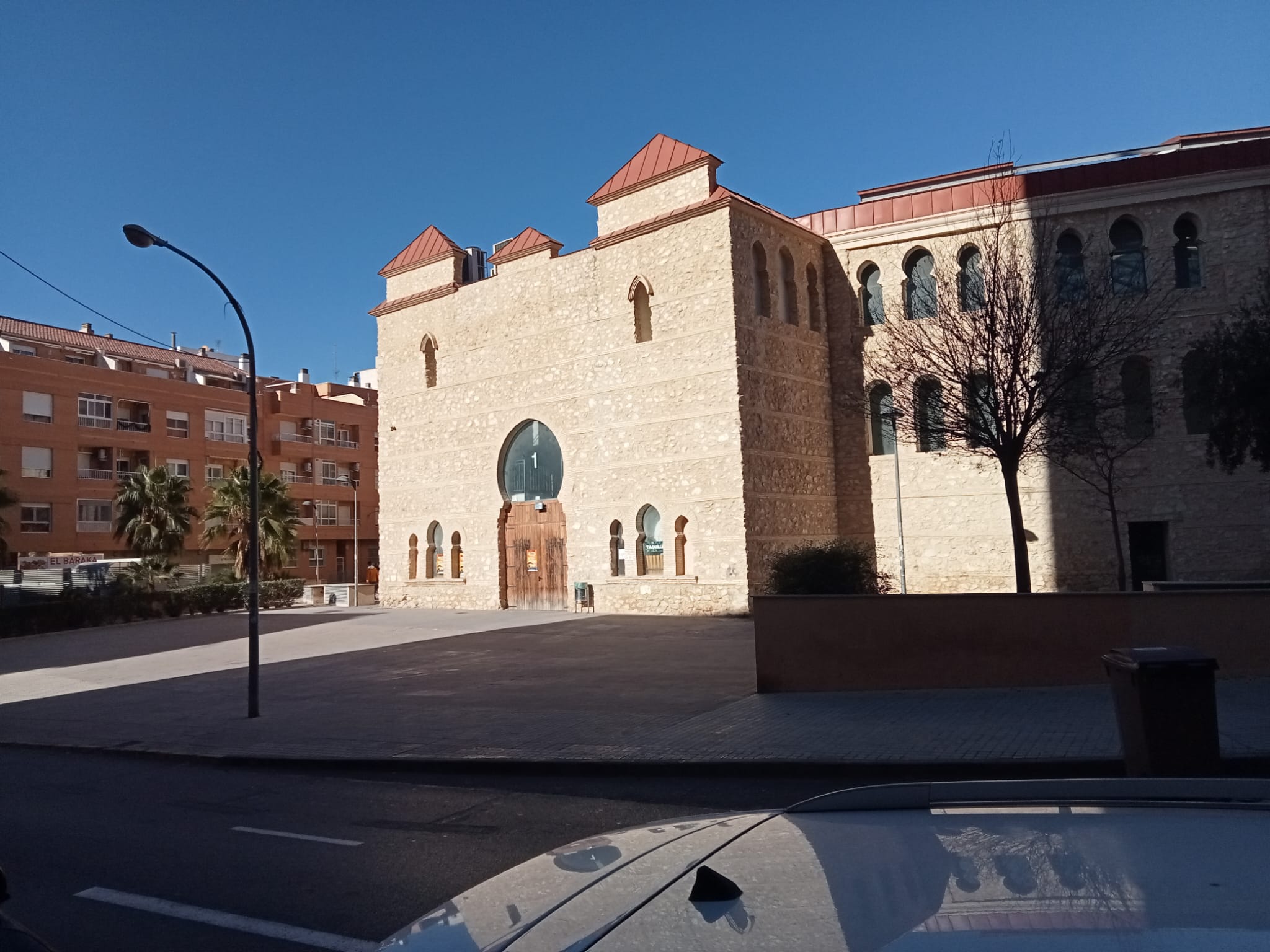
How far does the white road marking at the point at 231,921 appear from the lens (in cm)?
463

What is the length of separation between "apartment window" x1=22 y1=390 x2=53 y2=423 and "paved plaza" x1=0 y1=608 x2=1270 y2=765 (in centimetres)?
2451

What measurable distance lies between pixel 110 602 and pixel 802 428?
2076 centimetres

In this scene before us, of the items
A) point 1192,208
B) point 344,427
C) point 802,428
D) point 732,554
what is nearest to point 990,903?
point 732,554

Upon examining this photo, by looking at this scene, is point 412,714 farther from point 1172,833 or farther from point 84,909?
point 1172,833

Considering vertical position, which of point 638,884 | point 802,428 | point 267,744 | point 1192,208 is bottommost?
point 267,744

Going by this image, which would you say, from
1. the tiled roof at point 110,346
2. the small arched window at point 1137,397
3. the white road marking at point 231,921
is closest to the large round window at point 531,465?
the small arched window at point 1137,397

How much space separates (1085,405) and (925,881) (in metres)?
17.4

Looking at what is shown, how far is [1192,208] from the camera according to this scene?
77.2ft

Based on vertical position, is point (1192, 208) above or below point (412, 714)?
above

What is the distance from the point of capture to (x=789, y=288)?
26.2 metres

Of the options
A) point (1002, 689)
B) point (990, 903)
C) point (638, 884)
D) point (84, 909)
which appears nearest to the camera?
point (990, 903)

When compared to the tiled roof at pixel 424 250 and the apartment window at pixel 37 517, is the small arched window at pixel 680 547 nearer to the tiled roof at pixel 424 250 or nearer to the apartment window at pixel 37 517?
the tiled roof at pixel 424 250

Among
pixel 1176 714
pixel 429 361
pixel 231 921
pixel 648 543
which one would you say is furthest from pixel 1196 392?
pixel 429 361

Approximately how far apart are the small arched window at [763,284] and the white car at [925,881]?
23435 mm
